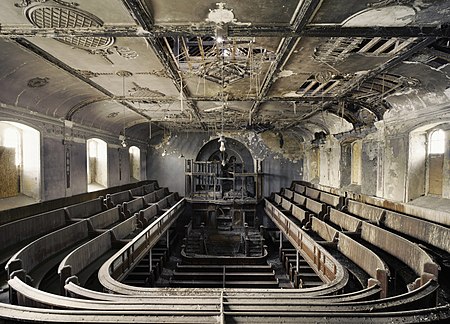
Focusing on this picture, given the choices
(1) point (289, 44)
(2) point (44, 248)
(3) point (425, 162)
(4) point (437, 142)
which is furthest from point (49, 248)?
(4) point (437, 142)

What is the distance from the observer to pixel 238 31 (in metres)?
4.11

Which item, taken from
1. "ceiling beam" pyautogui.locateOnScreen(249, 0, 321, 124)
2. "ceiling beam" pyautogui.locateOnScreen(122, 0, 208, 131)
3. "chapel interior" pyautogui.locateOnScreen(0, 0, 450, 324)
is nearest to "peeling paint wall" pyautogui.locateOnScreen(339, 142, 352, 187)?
"chapel interior" pyautogui.locateOnScreen(0, 0, 450, 324)

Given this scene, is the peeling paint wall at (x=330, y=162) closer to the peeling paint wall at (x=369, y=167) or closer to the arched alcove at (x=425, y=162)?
the peeling paint wall at (x=369, y=167)

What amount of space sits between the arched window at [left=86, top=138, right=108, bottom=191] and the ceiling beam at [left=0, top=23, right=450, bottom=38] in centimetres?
804

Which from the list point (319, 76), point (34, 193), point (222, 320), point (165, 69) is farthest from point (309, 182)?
point (222, 320)

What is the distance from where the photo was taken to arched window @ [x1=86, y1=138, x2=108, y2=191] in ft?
38.8

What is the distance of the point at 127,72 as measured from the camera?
6.41 meters

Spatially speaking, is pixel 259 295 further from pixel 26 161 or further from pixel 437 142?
pixel 26 161

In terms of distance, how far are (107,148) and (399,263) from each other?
1088 centimetres

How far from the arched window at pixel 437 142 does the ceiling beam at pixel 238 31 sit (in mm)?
4161

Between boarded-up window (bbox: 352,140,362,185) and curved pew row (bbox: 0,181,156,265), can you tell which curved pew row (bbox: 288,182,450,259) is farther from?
curved pew row (bbox: 0,181,156,265)

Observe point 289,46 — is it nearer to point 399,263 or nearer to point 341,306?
point 341,306

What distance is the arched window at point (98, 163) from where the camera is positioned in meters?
11.8

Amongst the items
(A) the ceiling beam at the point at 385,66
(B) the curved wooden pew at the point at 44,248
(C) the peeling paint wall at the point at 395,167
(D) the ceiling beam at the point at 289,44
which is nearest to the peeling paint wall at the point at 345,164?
(C) the peeling paint wall at the point at 395,167
